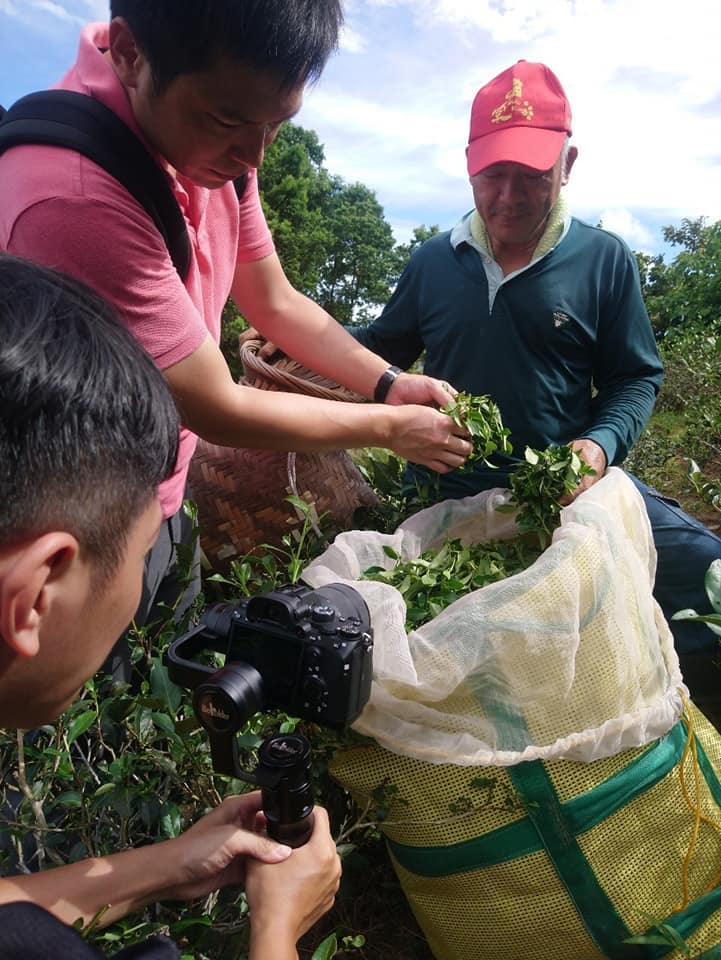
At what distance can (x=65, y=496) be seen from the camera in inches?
28.7

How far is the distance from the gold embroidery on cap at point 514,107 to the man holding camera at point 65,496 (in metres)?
1.65

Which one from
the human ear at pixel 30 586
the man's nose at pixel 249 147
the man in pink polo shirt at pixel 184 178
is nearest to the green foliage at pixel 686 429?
the man in pink polo shirt at pixel 184 178

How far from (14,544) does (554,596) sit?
0.88m

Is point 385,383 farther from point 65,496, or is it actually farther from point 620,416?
point 65,496

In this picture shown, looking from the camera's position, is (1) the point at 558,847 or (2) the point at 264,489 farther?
(2) the point at 264,489

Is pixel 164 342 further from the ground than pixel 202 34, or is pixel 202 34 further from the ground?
pixel 202 34

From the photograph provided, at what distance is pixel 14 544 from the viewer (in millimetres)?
700

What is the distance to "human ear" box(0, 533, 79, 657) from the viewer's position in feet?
2.21

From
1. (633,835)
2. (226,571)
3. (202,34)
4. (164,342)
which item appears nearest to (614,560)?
(633,835)

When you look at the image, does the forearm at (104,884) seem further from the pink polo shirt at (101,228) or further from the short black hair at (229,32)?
the short black hair at (229,32)

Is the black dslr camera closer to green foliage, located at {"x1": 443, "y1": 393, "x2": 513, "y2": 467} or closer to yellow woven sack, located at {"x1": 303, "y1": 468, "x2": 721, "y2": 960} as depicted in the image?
yellow woven sack, located at {"x1": 303, "y1": 468, "x2": 721, "y2": 960}

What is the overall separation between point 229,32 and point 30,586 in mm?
889

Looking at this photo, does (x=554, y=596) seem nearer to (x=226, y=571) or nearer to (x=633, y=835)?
(x=633, y=835)

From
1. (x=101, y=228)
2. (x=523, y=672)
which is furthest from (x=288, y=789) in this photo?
(x=101, y=228)
